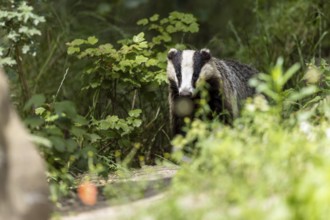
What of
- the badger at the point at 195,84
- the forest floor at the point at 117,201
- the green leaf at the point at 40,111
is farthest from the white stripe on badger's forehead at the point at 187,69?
the forest floor at the point at 117,201

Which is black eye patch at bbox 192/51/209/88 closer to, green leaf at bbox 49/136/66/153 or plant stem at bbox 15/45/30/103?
plant stem at bbox 15/45/30/103

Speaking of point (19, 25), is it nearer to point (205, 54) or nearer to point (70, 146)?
point (70, 146)

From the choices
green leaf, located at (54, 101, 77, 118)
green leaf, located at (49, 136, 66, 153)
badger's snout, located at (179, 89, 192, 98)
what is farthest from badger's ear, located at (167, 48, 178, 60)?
green leaf, located at (49, 136, 66, 153)

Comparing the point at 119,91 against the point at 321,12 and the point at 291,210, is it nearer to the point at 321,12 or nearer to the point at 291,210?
the point at 321,12

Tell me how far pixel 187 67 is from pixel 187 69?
2cm

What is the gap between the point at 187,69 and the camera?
8008 mm

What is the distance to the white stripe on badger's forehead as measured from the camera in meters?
7.79

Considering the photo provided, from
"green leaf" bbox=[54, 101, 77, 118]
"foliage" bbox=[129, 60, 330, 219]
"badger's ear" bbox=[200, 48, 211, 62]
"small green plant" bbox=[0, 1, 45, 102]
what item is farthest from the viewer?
"badger's ear" bbox=[200, 48, 211, 62]

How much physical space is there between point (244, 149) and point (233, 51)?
6295 millimetres


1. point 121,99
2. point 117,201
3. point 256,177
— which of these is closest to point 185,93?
point 121,99

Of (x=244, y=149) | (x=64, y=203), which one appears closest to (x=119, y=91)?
(x=64, y=203)

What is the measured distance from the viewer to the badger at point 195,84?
7949 millimetres

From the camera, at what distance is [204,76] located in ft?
26.6

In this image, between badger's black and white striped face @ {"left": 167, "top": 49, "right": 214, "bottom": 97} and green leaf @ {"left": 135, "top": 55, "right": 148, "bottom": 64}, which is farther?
green leaf @ {"left": 135, "top": 55, "right": 148, "bottom": 64}
